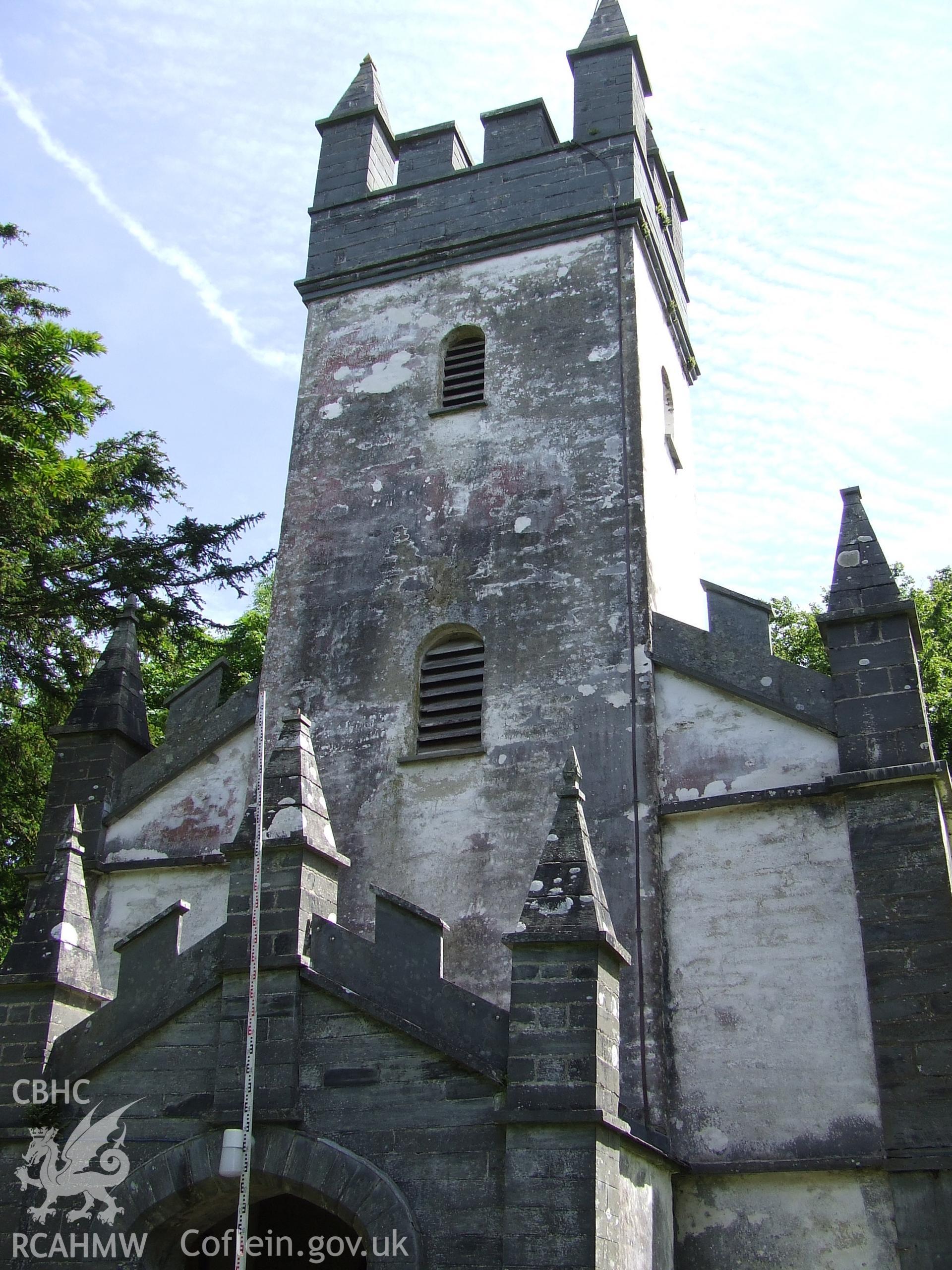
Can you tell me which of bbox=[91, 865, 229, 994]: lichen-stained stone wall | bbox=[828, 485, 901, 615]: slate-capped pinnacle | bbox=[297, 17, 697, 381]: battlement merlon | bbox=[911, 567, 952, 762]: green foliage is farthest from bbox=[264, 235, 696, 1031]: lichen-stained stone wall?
bbox=[911, 567, 952, 762]: green foliage

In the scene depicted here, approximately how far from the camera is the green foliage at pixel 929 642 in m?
22.6

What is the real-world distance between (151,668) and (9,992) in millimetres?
15661

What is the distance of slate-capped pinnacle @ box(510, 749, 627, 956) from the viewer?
8656 millimetres

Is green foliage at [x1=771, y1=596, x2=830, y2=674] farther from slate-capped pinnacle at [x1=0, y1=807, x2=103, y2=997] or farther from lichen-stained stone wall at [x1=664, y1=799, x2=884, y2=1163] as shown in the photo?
slate-capped pinnacle at [x1=0, y1=807, x2=103, y2=997]

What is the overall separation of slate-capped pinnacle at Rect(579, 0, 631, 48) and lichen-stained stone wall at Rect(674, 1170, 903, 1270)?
48.6ft

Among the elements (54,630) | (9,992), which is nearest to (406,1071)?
(9,992)

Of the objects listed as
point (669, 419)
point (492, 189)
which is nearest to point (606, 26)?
point (492, 189)

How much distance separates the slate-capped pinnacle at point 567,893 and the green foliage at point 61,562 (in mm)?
9531

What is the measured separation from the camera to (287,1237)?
10820 mm

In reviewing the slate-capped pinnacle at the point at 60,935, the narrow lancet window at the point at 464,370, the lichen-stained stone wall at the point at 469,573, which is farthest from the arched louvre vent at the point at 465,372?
the slate-capped pinnacle at the point at 60,935

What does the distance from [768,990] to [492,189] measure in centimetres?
1137

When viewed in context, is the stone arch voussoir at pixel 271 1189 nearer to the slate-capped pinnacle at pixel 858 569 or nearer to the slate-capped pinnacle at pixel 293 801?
the slate-capped pinnacle at pixel 293 801

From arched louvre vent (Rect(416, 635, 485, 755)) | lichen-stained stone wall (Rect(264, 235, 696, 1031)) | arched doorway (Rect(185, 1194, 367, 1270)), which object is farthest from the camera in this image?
arched louvre vent (Rect(416, 635, 485, 755))

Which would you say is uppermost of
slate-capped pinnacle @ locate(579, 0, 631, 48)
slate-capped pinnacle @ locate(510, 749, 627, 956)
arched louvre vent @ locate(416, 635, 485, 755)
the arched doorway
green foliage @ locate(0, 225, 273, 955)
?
slate-capped pinnacle @ locate(579, 0, 631, 48)
